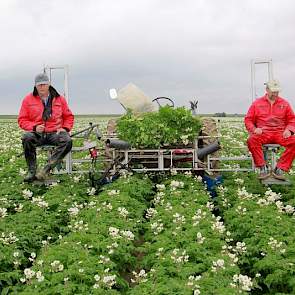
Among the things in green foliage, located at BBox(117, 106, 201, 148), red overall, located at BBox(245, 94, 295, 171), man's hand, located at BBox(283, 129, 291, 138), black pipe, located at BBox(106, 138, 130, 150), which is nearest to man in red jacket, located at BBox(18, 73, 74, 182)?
black pipe, located at BBox(106, 138, 130, 150)

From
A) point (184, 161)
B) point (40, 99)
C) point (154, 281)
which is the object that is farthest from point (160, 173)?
point (154, 281)

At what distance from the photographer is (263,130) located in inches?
464

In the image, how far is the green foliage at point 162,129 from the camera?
12.0 meters

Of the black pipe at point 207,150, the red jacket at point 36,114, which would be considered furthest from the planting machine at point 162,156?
the red jacket at point 36,114

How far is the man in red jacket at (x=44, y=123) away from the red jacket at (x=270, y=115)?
399cm

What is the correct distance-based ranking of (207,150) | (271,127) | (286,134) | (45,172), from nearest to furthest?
1. (286,134)
2. (45,172)
3. (271,127)
4. (207,150)

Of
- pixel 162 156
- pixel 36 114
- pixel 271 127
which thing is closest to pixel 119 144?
pixel 162 156

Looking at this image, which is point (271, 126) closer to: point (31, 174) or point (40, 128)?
point (40, 128)

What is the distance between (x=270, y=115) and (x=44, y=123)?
4.91 metres

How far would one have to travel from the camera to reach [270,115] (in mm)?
11852

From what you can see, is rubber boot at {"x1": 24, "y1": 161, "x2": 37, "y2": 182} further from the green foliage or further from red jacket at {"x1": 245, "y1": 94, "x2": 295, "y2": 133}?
red jacket at {"x1": 245, "y1": 94, "x2": 295, "y2": 133}

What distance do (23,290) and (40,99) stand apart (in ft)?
22.7

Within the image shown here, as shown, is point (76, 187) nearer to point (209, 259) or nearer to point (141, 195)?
point (141, 195)

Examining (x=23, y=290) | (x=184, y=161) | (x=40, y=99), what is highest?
(x=40, y=99)
